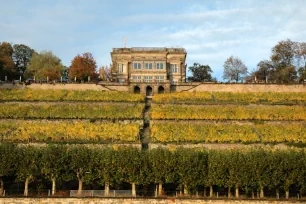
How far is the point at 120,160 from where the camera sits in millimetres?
31766

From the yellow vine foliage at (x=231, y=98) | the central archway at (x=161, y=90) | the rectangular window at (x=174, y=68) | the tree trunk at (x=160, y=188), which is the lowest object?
the tree trunk at (x=160, y=188)

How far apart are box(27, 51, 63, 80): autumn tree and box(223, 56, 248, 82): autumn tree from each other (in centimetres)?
3687

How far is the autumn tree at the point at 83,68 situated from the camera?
7188cm

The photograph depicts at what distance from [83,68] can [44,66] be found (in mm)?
11709

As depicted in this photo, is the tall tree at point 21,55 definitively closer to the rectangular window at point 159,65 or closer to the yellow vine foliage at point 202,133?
the rectangular window at point 159,65

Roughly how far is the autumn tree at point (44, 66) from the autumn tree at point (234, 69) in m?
36.9

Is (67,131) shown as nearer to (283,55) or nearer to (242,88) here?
(242,88)

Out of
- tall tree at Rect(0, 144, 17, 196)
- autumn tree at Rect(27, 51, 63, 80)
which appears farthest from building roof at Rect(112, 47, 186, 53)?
tall tree at Rect(0, 144, 17, 196)

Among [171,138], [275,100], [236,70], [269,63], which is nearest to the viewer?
[171,138]

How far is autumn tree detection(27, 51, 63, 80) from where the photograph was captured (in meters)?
74.9

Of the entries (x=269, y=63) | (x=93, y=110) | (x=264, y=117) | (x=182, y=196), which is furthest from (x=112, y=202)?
(x=269, y=63)

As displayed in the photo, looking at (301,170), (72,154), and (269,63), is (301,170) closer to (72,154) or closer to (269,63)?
(72,154)

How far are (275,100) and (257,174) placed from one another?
88.2ft

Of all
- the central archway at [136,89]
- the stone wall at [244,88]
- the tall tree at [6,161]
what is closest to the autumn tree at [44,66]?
the central archway at [136,89]
